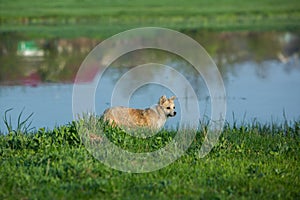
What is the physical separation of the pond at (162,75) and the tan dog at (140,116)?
0.47m

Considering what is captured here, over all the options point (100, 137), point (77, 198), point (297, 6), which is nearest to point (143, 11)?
point (297, 6)

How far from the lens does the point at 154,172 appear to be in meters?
7.13

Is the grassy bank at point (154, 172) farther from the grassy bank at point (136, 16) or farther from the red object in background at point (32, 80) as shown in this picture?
the grassy bank at point (136, 16)

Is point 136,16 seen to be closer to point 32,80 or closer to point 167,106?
point 32,80

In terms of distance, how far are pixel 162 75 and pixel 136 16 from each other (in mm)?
9410

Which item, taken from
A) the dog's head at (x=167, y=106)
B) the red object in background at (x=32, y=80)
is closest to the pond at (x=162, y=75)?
the red object in background at (x=32, y=80)

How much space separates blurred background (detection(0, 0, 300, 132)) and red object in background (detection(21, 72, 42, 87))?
0.06 ft

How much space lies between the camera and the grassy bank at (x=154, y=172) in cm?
648

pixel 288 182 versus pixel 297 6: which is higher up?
pixel 297 6

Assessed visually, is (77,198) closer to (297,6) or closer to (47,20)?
(47,20)

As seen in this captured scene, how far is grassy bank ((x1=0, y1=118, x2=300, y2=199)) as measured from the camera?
21.2ft

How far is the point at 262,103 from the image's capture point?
12.5m

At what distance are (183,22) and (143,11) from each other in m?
1.60

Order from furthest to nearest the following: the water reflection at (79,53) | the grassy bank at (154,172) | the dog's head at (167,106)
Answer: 1. the water reflection at (79,53)
2. the dog's head at (167,106)
3. the grassy bank at (154,172)
